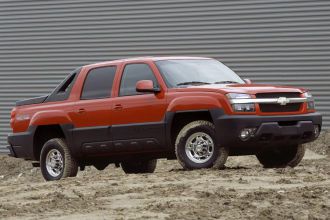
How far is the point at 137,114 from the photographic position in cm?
1212

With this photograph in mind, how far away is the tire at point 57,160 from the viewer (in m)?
13.0

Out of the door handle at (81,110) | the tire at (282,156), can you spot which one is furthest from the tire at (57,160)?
the tire at (282,156)

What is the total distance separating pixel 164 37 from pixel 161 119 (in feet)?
31.2

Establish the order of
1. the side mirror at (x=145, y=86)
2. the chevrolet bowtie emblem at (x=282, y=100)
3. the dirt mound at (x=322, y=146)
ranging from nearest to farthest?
the chevrolet bowtie emblem at (x=282, y=100), the side mirror at (x=145, y=86), the dirt mound at (x=322, y=146)

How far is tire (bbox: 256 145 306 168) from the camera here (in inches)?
492

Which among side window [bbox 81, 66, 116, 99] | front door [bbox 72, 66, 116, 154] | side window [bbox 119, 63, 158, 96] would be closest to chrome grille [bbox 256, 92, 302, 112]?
side window [bbox 119, 63, 158, 96]

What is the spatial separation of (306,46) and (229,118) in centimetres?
894

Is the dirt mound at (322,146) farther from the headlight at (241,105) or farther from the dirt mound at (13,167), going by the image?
the headlight at (241,105)

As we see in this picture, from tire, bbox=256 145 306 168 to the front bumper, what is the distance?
26.1 inches

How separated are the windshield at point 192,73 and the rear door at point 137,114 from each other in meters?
0.18

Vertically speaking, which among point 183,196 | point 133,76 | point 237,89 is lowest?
point 183,196

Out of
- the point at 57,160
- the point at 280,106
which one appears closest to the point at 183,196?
the point at 280,106

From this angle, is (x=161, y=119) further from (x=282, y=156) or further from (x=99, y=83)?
(x=282, y=156)

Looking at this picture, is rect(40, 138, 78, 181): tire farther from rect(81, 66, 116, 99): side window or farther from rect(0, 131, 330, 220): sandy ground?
rect(0, 131, 330, 220): sandy ground
